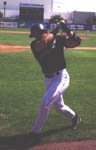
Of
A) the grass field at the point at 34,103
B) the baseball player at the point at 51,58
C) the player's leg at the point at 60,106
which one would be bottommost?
the grass field at the point at 34,103

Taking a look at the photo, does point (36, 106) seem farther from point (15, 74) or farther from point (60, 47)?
point (15, 74)

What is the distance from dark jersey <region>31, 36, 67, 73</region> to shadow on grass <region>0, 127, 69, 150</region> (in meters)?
1.31

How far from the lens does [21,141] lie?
5730 millimetres

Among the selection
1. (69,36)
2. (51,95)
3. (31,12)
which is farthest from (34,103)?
(31,12)

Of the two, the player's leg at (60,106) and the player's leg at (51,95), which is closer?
the player's leg at (51,95)

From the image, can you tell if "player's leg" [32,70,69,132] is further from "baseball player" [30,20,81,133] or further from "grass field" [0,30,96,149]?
"grass field" [0,30,96,149]

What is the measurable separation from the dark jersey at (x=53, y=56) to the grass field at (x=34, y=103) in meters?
1.38

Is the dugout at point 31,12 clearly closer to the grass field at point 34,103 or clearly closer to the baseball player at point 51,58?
the grass field at point 34,103

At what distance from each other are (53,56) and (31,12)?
66.7 meters

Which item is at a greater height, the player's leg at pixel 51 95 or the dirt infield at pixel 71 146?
the player's leg at pixel 51 95

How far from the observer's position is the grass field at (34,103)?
6.09m

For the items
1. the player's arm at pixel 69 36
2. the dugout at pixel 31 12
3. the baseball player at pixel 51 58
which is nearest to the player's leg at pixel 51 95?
the baseball player at pixel 51 58

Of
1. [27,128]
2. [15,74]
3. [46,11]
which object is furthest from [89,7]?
[27,128]

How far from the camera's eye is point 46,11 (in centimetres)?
7944
